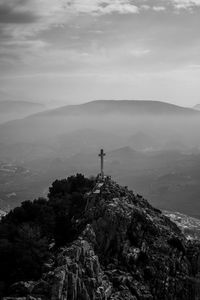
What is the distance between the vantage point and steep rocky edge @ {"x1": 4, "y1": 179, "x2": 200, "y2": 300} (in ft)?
132

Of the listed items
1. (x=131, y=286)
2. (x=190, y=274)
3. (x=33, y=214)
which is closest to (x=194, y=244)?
(x=190, y=274)

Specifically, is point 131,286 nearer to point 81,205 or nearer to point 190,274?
point 190,274

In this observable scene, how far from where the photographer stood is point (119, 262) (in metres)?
49.4

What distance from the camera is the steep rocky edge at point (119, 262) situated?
40.4m

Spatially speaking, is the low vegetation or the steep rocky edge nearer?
the steep rocky edge

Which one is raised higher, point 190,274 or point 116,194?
point 116,194

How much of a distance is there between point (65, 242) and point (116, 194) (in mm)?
11884

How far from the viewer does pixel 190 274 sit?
170 feet

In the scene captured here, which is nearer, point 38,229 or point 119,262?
point 119,262

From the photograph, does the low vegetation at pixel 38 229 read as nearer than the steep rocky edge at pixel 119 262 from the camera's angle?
No

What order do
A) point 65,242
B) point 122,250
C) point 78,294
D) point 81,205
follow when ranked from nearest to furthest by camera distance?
point 78,294 < point 122,250 < point 65,242 < point 81,205

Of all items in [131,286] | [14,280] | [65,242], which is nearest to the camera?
[14,280]

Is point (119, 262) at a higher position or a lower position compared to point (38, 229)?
lower

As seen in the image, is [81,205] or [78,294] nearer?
[78,294]
